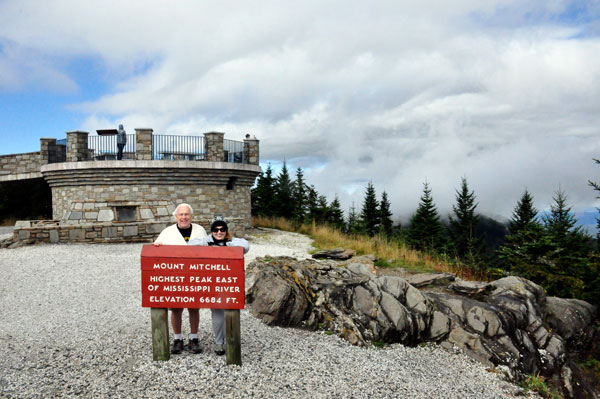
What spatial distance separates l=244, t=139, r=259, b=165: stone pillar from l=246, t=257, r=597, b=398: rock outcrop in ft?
43.3

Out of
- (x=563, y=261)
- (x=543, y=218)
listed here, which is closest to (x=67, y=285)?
(x=563, y=261)

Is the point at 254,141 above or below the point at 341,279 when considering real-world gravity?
above

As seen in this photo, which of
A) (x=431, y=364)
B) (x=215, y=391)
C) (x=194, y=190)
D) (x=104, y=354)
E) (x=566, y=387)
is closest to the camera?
(x=215, y=391)

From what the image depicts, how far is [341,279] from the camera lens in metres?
8.68

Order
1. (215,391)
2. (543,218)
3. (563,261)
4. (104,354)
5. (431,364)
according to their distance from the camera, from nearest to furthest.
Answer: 1. (215,391)
2. (104,354)
3. (431,364)
4. (563,261)
5. (543,218)

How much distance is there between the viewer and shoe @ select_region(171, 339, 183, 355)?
5516 mm

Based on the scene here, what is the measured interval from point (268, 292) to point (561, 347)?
6439 mm

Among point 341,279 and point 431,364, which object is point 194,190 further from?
point 431,364

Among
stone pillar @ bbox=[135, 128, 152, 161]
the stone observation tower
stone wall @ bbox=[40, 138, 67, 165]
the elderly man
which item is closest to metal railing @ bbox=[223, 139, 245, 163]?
the stone observation tower

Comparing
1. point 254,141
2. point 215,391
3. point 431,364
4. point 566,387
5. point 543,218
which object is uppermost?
point 254,141

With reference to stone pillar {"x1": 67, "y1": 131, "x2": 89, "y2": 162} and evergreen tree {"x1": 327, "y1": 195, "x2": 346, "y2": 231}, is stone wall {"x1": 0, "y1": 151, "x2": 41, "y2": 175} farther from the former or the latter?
evergreen tree {"x1": 327, "y1": 195, "x2": 346, "y2": 231}

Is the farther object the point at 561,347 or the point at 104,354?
the point at 561,347

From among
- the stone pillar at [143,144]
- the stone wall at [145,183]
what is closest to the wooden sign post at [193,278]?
the stone wall at [145,183]

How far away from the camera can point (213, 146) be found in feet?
67.5
